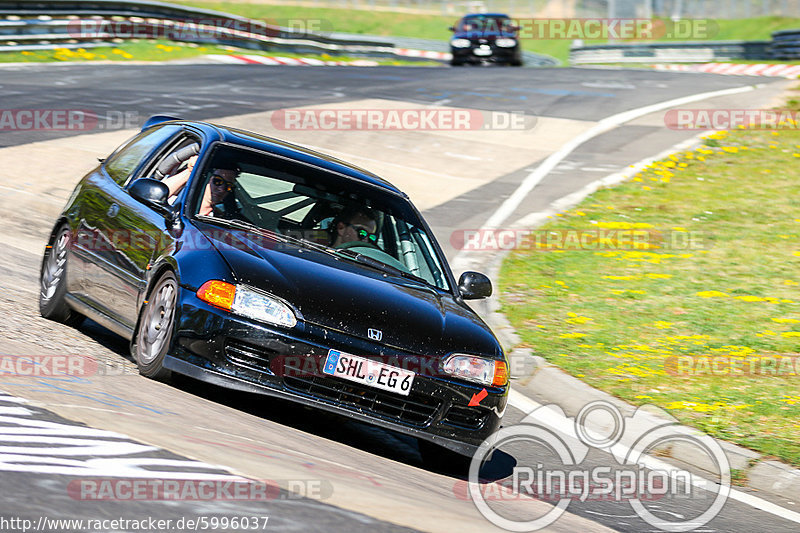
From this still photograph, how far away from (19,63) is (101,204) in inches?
764

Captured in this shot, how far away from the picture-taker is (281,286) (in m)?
6.04

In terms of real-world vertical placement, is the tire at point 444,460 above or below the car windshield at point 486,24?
below

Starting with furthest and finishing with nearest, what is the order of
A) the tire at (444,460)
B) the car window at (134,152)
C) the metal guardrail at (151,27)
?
the metal guardrail at (151,27) < the car window at (134,152) < the tire at (444,460)

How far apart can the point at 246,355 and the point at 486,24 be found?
102 ft

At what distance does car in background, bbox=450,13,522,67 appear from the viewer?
115ft

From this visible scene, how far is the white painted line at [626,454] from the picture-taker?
6438 mm

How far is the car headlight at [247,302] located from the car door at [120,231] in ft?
2.67

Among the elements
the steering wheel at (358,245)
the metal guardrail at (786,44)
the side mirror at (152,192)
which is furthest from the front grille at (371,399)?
the metal guardrail at (786,44)

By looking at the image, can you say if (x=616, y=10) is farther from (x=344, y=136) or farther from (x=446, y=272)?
(x=446, y=272)

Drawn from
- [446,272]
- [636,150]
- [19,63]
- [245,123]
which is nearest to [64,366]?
[446,272]

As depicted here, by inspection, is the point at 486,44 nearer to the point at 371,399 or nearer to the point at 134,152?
the point at 134,152

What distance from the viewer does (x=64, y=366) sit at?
6.35 m

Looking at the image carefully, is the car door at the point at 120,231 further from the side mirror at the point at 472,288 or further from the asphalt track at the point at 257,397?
the side mirror at the point at 472,288

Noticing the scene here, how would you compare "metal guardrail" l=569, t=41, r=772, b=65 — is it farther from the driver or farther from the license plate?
the license plate
